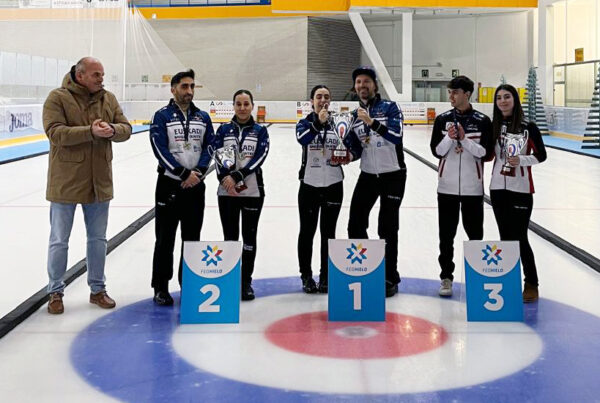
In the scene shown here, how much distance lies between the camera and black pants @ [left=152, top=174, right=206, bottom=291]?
461 centimetres

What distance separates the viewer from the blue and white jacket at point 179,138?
4523mm

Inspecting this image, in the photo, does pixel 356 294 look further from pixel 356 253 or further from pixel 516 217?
pixel 516 217

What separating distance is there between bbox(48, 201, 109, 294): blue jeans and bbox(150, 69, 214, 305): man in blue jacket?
364 millimetres

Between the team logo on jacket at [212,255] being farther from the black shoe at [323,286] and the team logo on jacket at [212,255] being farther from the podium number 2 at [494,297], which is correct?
the podium number 2 at [494,297]

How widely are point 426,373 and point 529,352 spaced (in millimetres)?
692

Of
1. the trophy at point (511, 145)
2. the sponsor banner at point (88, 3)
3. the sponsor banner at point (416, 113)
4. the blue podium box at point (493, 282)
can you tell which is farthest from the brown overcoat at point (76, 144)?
the sponsor banner at point (416, 113)

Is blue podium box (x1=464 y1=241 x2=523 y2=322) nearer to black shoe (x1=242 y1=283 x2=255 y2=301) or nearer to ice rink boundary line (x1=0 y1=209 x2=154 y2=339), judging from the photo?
black shoe (x1=242 y1=283 x2=255 y2=301)

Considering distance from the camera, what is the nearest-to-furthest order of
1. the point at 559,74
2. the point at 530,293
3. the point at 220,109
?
1. the point at 530,293
2. the point at 559,74
3. the point at 220,109

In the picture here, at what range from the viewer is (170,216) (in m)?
4.67

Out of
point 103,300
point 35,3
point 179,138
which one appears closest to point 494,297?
point 179,138

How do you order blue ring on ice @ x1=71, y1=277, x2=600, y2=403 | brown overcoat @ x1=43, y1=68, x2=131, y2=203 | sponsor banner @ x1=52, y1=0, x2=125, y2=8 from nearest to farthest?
blue ring on ice @ x1=71, y1=277, x2=600, y2=403 → brown overcoat @ x1=43, y1=68, x2=131, y2=203 → sponsor banner @ x1=52, y1=0, x2=125, y2=8

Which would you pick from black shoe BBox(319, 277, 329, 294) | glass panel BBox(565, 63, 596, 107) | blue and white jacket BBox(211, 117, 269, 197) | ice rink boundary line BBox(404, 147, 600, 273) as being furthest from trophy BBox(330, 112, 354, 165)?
glass panel BBox(565, 63, 596, 107)

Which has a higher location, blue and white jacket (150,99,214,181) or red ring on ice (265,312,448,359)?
blue and white jacket (150,99,214,181)

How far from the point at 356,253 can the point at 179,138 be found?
1.39 meters
